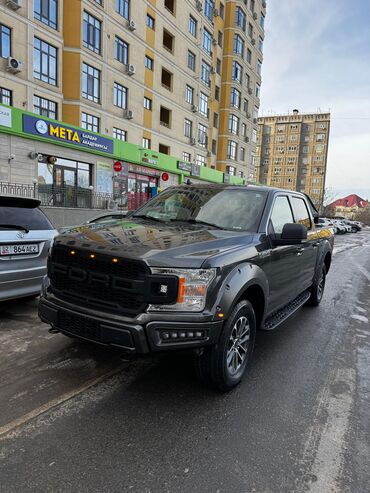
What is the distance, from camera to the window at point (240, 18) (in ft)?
145

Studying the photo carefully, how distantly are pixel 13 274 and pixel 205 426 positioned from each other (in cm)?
318

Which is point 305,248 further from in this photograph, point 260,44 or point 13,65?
point 260,44

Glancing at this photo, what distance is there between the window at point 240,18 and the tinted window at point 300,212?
1840 inches

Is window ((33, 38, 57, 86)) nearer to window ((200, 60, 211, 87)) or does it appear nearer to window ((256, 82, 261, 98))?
window ((200, 60, 211, 87))

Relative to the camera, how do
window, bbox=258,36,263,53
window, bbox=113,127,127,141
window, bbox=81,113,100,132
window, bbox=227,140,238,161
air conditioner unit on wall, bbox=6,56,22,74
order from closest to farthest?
air conditioner unit on wall, bbox=6,56,22,74
window, bbox=81,113,100,132
window, bbox=113,127,127,141
window, bbox=227,140,238,161
window, bbox=258,36,263,53

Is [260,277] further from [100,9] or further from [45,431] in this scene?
[100,9]

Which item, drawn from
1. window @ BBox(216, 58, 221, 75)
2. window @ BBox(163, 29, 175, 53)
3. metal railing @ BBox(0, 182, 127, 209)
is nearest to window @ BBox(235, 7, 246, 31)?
window @ BBox(216, 58, 221, 75)

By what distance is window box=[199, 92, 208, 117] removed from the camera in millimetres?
39281

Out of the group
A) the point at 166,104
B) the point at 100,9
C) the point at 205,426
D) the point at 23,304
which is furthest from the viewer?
the point at 166,104

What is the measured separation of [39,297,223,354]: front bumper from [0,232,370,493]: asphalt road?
0.32 metres

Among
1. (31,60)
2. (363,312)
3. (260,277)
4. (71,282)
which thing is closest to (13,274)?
(71,282)

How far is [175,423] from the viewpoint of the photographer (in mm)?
2852

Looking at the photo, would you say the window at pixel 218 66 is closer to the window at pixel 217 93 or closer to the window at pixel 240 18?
the window at pixel 217 93

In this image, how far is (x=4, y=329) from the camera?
15.3 feet
